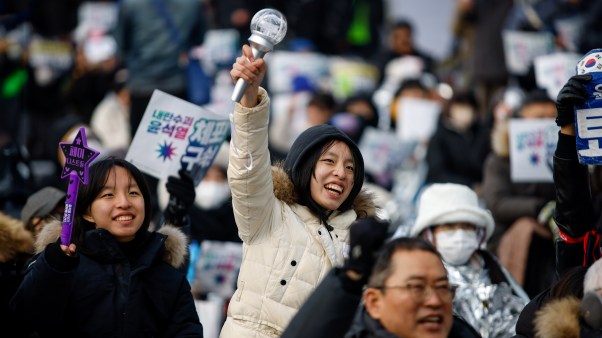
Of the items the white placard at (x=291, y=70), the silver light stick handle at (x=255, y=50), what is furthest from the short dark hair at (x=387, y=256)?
the white placard at (x=291, y=70)

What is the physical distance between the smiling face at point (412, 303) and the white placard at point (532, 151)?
4.59 m

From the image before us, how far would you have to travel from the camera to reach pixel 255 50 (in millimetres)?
A: 5785

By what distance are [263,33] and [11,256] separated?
6.54 ft

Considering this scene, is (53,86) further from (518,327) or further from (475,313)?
(518,327)

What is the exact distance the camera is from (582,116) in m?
6.12

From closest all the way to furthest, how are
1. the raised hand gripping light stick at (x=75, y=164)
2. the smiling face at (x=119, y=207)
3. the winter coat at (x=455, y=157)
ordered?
the raised hand gripping light stick at (x=75, y=164) → the smiling face at (x=119, y=207) → the winter coat at (x=455, y=157)

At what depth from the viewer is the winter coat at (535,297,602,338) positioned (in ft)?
17.2

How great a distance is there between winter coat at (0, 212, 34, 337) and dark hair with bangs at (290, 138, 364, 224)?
4.84 feet

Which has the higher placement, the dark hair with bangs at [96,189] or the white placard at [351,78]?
the white placard at [351,78]

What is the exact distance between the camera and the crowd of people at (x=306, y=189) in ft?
18.5

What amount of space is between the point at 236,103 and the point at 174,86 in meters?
7.27

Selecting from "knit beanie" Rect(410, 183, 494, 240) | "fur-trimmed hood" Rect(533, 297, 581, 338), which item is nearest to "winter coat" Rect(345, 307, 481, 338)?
"fur-trimmed hood" Rect(533, 297, 581, 338)

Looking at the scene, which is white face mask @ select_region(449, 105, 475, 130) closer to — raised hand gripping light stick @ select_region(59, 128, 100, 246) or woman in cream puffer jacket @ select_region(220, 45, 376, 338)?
woman in cream puffer jacket @ select_region(220, 45, 376, 338)

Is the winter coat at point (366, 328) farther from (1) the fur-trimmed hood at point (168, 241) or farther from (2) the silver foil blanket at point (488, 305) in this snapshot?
(2) the silver foil blanket at point (488, 305)
